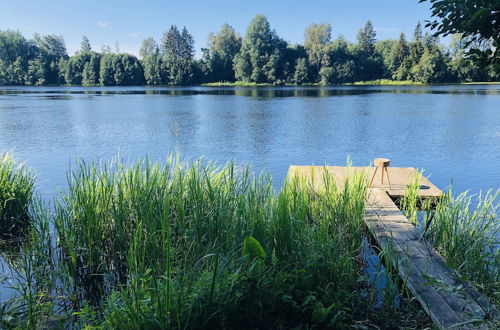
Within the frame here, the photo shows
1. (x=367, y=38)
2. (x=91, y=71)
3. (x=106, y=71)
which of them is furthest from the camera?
(x=367, y=38)

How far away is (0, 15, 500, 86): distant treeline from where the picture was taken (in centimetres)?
8700

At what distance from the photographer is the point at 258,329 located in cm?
334

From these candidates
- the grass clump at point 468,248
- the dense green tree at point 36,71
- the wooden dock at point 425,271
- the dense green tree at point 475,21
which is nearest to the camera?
the dense green tree at point 475,21

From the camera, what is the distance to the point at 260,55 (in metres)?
90.7

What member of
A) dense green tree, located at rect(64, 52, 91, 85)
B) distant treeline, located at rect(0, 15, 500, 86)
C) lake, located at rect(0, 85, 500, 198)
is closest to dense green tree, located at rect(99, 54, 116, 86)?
distant treeline, located at rect(0, 15, 500, 86)

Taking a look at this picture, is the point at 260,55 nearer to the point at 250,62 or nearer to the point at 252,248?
the point at 250,62

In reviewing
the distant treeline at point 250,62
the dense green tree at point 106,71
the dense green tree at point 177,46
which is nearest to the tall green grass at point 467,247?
the distant treeline at point 250,62

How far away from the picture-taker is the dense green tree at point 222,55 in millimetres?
95562

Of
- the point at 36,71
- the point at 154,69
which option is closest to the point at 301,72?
the point at 154,69

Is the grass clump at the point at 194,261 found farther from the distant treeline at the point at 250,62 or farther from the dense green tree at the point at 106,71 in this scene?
the dense green tree at the point at 106,71

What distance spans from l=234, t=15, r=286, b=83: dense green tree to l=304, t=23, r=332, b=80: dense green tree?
630 centimetres

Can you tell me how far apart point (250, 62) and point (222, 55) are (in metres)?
9.36

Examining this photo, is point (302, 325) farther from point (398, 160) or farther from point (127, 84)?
point (127, 84)

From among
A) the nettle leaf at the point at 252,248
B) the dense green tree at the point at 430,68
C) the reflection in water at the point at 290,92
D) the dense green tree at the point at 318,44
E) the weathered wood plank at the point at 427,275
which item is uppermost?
the dense green tree at the point at 318,44
